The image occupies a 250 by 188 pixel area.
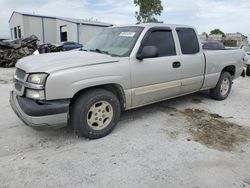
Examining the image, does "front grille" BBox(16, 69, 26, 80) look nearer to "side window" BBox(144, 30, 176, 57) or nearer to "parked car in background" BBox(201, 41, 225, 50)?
"side window" BBox(144, 30, 176, 57)

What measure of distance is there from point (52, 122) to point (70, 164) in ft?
2.11

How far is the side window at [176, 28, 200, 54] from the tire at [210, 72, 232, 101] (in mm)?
1344

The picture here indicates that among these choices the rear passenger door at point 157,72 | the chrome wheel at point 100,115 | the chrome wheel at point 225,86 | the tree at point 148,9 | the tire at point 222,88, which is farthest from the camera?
the tree at point 148,9

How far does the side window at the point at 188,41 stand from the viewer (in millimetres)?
5052

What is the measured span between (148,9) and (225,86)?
2706cm

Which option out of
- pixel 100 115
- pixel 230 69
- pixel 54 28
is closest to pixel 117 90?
pixel 100 115

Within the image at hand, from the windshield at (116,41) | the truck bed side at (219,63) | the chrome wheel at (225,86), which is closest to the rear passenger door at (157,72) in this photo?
the windshield at (116,41)

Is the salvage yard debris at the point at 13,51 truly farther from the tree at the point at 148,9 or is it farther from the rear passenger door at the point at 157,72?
the tree at the point at 148,9

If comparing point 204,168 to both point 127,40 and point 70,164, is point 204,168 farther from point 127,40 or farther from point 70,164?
point 127,40

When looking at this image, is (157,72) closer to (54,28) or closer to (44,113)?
(44,113)

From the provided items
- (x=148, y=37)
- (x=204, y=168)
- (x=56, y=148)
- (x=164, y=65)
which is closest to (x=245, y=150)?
(x=204, y=168)

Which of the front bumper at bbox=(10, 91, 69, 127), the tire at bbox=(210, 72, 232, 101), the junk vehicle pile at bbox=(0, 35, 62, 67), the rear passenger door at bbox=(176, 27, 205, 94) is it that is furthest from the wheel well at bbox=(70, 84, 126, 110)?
the junk vehicle pile at bbox=(0, 35, 62, 67)

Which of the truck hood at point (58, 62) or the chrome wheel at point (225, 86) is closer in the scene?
the truck hood at point (58, 62)

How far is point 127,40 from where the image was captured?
438 cm
